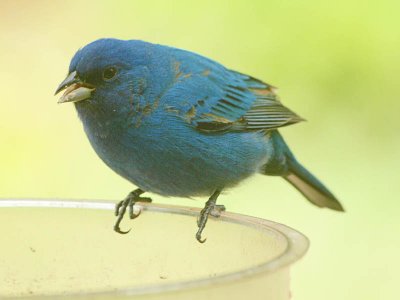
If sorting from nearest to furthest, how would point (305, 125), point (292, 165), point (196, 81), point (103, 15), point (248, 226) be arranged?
point (248, 226)
point (196, 81)
point (292, 165)
point (305, 125)
point (103, 15)

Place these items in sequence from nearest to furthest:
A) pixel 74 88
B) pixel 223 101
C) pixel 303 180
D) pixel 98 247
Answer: pixel 98 247
pixel 74 88
pixel 223 101
pixel 303 180

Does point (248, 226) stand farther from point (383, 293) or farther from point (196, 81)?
point (383, 293)

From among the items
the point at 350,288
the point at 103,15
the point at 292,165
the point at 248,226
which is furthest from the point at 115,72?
the point at 103,15

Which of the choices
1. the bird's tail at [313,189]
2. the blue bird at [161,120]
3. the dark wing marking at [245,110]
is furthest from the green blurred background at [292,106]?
the blue bird at [161,120]

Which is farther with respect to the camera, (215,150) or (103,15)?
(103,15)

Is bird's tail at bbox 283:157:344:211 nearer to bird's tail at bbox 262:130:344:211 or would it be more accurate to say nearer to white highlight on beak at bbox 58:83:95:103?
bird's tail at bbox 262:130:344:211

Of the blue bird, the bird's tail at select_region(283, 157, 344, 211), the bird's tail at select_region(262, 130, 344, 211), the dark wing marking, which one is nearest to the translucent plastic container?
the blue bird

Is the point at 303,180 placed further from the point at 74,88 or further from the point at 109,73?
the point at 74,88

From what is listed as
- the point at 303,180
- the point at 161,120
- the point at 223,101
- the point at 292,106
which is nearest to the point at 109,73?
the point at 161,120
